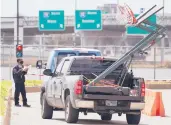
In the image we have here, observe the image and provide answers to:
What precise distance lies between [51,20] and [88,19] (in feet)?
8.83

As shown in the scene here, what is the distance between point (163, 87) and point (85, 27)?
1132cm

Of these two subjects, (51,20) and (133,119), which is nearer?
(133,119)

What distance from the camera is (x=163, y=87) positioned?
41688mm

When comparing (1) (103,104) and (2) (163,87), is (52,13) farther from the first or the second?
(1) (103,104)

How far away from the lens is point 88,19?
51.0 meters

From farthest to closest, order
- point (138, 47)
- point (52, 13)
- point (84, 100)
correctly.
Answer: point (52, 13) → point (138, 47) → point (84, 100)

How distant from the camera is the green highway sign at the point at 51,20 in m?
50.7

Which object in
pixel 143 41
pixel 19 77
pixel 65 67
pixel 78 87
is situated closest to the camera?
pixel 78 87

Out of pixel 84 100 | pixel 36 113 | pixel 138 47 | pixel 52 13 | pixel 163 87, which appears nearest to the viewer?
pixel 84 100

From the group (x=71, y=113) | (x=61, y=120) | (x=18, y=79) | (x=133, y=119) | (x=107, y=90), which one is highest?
(x=107, y=90)

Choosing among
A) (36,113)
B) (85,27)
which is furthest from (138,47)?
(85,27)

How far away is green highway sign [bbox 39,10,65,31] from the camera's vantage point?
50719 millimetres

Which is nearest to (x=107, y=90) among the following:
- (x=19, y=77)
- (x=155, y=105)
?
(x=155, y=105)

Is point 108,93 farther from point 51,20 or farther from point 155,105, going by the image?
point 51,20
